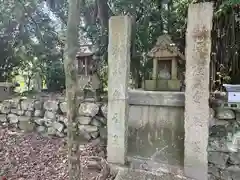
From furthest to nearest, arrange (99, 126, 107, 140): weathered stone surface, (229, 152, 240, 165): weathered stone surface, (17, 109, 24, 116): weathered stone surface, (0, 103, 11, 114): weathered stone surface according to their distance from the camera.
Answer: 1. (0, 103, 11, 114): weathered stone surface
2. (17, 109, 24, 116): weathered stone surface
3. (99, 126, 107, 140): weathered stone surface
4. (229, 152, 240, 165): weathered stone surface

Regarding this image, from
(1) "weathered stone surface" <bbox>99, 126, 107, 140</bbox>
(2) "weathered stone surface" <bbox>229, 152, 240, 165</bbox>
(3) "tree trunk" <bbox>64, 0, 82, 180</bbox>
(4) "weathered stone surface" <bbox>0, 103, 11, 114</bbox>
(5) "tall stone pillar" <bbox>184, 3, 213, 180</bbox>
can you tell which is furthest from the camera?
(4) "weathered stone surface" <bbox>0, 103, 11, 114</bbox>

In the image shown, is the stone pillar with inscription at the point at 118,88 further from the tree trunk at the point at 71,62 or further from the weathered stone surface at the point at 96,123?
the tree trunk at the point at 71,62

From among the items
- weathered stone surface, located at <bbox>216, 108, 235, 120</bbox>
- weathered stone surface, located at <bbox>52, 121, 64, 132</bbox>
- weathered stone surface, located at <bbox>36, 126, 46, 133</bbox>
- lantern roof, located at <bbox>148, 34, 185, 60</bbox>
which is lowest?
weathered stone surface, located at <bbox>36, 126, 46, 133</bbox>

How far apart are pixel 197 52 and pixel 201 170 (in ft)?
4.17

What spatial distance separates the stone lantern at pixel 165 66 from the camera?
9.78ft

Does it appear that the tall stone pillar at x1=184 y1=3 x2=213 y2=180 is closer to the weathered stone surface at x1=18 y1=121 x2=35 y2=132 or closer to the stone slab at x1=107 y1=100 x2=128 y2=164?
the stone slab at x1=107 y1=100 x2=128 y2=164

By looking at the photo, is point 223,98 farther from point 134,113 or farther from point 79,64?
point 79,64

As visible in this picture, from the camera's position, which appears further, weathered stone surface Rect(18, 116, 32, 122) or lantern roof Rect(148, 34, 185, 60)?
weathered stone surface Rect(18, 116, 32, 122)

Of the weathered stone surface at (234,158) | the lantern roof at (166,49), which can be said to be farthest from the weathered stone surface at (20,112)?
the weathered stone surface at (234,158)

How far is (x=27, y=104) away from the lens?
3842 mm

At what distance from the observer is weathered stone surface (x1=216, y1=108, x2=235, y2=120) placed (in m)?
2.86

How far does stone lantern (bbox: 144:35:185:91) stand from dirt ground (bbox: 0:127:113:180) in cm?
116

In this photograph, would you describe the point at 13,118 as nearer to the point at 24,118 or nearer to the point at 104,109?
the point at 24,118

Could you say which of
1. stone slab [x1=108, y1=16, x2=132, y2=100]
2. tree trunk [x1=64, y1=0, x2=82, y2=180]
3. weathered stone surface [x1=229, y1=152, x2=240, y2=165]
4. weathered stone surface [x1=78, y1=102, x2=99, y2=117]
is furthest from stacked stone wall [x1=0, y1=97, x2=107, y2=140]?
weathered stone surface [x1=229, y1=152, x2=240, y2=165]
